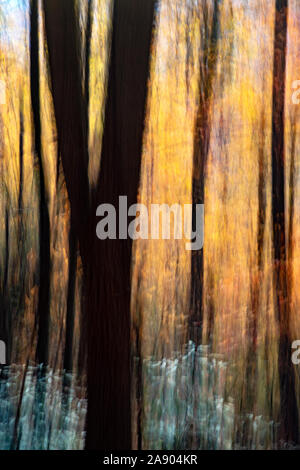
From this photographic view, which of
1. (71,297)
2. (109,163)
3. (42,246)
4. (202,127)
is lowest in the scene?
(71,297)

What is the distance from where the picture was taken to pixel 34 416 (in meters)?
1.05

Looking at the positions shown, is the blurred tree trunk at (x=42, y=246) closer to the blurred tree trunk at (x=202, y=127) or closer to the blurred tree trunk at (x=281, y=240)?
the blurred tree trunk at (x=202, y=127)

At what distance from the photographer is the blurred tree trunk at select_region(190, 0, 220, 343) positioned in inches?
42.2

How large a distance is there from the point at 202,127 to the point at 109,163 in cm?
26

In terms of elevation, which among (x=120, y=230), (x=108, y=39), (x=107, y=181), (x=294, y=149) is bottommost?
(x=120, y=230)

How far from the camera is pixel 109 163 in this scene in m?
1.06

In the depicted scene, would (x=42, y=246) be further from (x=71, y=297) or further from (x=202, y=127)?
(x=202, y=127)

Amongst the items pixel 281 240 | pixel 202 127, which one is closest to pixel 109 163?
pixel 202 127

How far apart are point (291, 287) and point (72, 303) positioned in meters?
0.57

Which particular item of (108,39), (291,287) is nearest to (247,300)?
(291,287)

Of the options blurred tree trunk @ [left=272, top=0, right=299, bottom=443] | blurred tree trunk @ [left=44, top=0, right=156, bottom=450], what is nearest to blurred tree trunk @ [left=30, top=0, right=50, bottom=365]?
blurred tree trunk @ [left=44, top=0, right=156, bottom=450]

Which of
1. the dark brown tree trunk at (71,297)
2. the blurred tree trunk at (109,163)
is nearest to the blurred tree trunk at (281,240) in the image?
the blurred tree trunk at (109,163)

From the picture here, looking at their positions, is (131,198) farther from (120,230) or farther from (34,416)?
(34,416)

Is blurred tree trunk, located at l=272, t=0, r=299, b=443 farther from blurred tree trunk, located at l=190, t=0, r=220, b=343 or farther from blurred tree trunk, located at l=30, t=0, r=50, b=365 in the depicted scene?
blurred tree trunk, located at l=30, t=0, r=50, b=365
